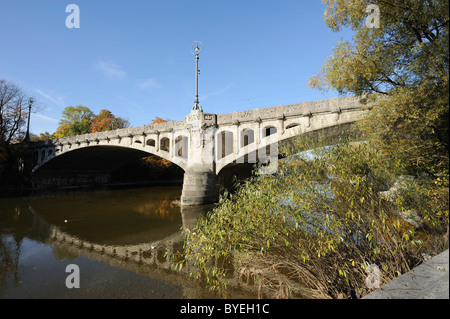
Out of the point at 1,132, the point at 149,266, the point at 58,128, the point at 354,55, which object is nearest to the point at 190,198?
the point at 149,266

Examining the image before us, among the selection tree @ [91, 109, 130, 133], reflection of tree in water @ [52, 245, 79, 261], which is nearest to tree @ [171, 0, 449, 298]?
reflection of tree in water @ [52, 245, 79, 261]

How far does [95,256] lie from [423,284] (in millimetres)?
8732

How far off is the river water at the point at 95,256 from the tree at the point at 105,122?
36840 millimetres

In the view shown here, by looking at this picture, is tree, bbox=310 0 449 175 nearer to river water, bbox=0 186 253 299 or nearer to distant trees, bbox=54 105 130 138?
river water, bbox=0 186 253 299

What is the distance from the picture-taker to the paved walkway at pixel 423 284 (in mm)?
2584

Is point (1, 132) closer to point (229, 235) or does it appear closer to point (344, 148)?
point (229, 235)

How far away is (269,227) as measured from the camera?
483 centimetres

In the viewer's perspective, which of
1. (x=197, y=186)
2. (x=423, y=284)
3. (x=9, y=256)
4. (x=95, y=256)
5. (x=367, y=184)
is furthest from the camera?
(x=197, y=186)

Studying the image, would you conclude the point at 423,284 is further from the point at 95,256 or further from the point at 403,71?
the point at 95,256

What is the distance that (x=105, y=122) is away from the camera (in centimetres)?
4872

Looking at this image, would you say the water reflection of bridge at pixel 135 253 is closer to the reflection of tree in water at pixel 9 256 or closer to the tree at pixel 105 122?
the reflection of tree in water at pixel 9 256
